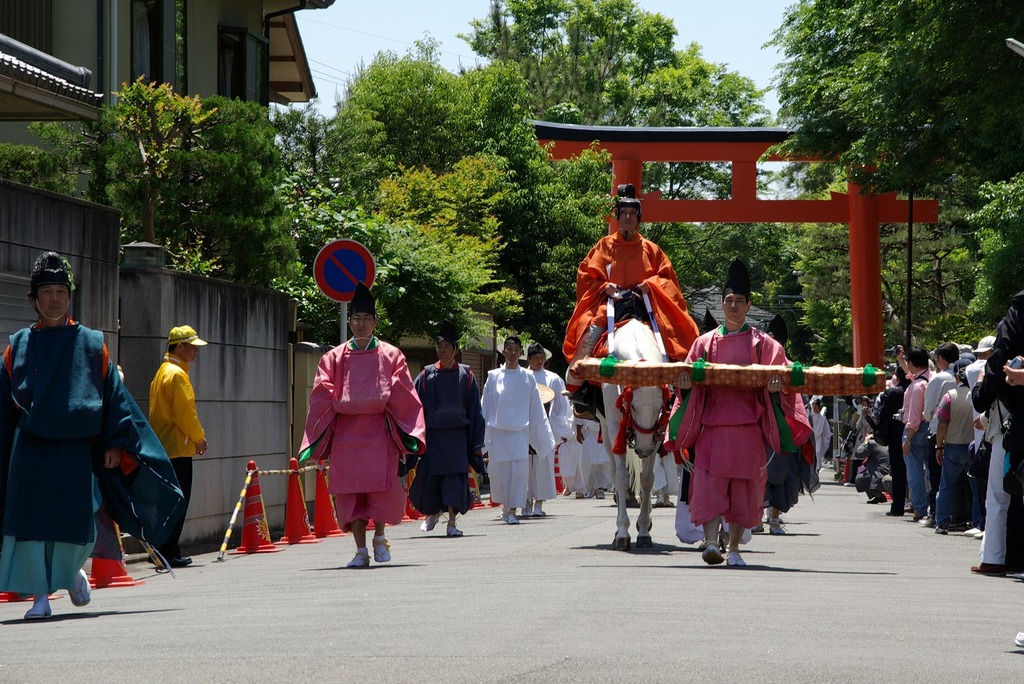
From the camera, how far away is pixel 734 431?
1119 centimetres

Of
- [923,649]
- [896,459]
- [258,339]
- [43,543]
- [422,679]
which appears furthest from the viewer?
[896,459]

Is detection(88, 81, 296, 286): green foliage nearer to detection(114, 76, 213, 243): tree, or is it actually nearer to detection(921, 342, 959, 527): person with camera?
detection(114, 76, 213, 243): tree

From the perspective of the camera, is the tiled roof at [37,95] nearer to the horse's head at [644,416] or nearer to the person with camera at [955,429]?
the horse's head at [644,416]

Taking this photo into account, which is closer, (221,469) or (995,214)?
(221,469)

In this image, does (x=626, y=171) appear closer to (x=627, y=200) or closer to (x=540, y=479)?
(x=540, y=479)

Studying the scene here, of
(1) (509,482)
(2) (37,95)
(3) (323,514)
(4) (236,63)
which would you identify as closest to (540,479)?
(1) (509,482)

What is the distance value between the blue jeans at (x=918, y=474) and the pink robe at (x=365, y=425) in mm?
7928

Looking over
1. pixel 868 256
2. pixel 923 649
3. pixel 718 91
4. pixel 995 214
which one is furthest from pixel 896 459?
pixel 718 91

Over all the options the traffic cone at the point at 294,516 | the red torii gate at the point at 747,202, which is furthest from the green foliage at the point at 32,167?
the red torii gate at the point at 747,202

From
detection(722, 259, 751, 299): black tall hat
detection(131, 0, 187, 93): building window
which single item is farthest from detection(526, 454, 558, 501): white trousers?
detection(131, 0, 187, 93): building window

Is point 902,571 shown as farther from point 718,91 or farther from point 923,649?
point 718,91

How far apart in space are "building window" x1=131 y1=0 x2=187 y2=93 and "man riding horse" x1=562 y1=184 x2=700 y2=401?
12508 mm

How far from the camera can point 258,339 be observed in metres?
16.5

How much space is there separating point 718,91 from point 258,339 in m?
51.2
